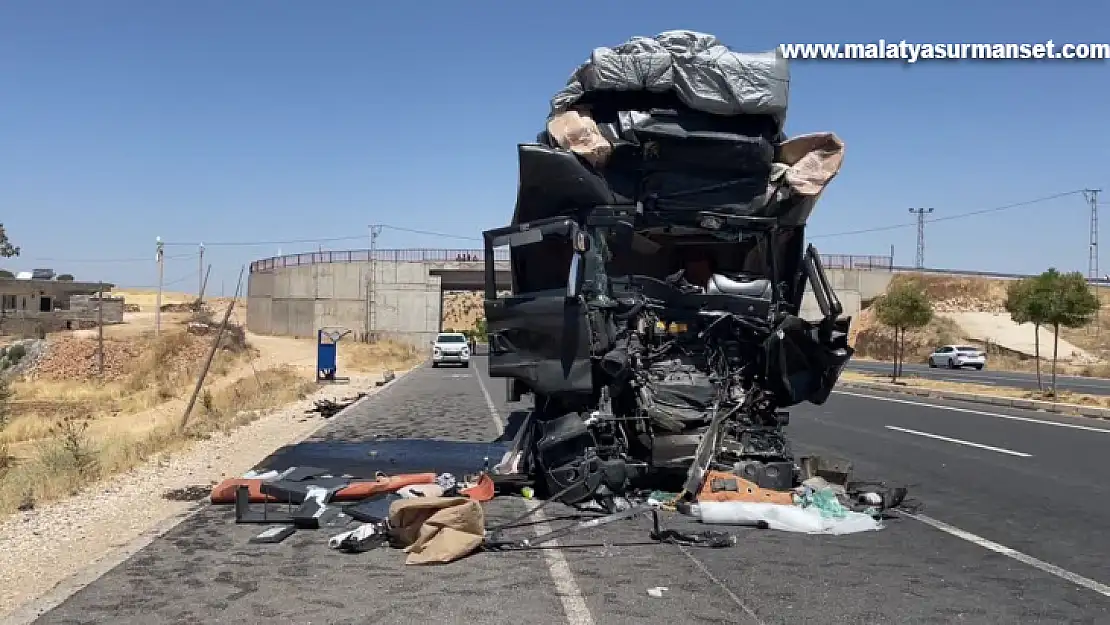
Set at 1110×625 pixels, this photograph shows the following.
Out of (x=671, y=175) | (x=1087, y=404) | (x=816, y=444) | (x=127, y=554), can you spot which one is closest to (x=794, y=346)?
(x=671, y=175)

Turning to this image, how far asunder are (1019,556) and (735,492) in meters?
2.38

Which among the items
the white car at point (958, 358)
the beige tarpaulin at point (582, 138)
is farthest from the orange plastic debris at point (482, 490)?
the white car at point (958, 358)

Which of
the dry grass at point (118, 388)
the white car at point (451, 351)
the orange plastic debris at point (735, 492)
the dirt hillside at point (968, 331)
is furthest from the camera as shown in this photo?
the dirt hillside at point (968, 331)

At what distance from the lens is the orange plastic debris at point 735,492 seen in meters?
8.51

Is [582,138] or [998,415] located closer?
[582,138]

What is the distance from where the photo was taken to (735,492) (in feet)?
28.2

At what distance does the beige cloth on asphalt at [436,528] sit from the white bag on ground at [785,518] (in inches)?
86.0

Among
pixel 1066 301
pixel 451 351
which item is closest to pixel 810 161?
pixel 1066 301

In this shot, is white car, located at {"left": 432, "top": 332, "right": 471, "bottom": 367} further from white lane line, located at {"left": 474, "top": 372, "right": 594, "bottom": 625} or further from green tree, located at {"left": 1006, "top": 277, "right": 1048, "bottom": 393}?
white lane line, located at {"left": 474, "top": 372, "right": 594, "bottom": 625}

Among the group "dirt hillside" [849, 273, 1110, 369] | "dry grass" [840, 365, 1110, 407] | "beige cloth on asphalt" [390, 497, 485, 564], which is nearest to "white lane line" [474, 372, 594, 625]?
"beige cloth on asphalt" [390, 497, 485, 564]

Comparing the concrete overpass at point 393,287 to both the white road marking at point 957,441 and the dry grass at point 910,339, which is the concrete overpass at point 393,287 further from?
the white road marking at point 957,441

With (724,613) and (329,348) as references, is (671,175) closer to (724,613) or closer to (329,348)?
(724,613)

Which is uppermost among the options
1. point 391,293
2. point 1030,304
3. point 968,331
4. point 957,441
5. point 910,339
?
point 391,293

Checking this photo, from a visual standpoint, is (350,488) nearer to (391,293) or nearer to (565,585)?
(565,585)
